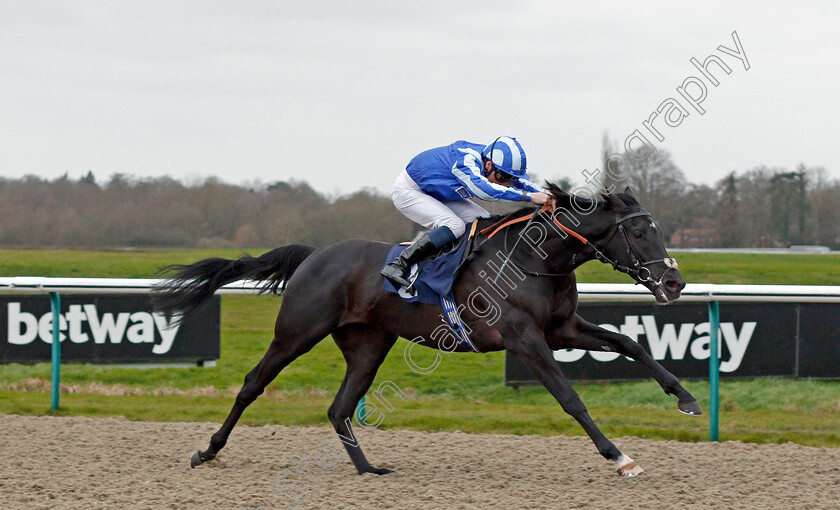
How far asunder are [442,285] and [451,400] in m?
3.52

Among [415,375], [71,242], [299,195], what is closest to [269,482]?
[415,375]

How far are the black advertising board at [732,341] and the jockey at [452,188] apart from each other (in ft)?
7.01

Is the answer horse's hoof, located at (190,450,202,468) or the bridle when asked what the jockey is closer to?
the bridle

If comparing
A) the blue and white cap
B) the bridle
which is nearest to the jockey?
the blue and white cap

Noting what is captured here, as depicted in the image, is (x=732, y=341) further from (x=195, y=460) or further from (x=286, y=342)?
(x=195, y=460)

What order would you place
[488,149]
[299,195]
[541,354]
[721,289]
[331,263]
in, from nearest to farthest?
A: [541,354], [488,149], [331,263], [721,289], [299,195]

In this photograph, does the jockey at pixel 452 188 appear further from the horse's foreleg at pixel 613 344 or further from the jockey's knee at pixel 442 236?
the horse's foreleg at pixel 613 344

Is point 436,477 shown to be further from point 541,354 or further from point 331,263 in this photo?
point 331,263

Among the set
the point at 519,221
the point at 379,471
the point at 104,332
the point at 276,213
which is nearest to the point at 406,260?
the point at 519,221

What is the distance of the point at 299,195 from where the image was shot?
1116 centimetres

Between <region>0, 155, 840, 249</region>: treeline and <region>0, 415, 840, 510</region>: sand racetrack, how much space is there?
15.2ft

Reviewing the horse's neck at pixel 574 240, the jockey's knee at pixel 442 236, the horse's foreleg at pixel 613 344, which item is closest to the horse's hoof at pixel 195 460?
the jockey's knee at pixel 442 236

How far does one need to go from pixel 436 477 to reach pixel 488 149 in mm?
1733

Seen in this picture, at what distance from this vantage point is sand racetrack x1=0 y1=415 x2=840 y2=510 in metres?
3.92
